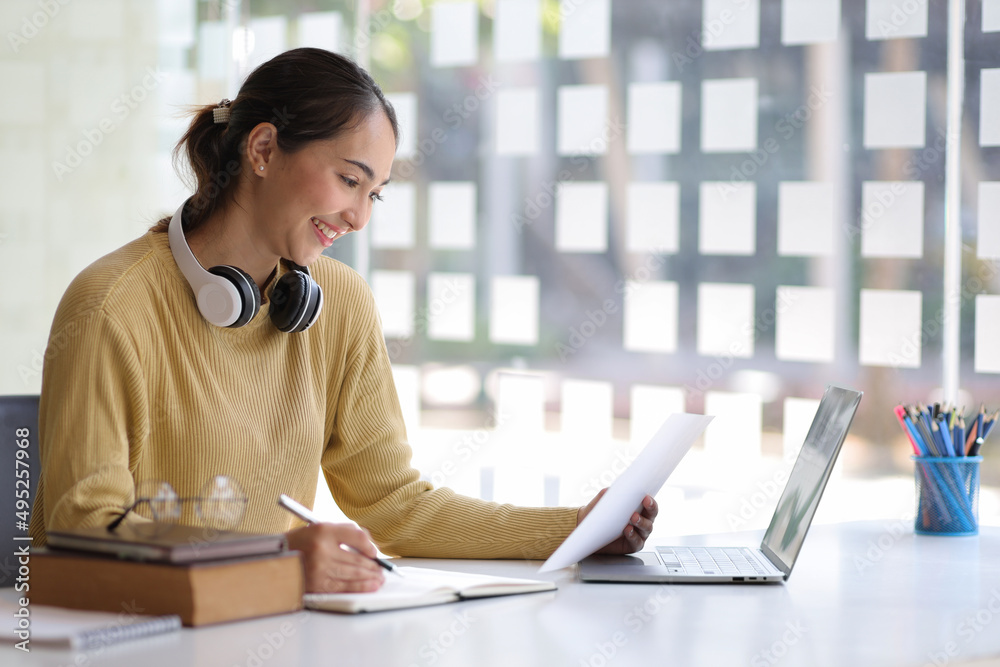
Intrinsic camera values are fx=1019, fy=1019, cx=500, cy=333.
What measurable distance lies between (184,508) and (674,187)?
6.22 ft

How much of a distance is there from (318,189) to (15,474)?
59 centimetres

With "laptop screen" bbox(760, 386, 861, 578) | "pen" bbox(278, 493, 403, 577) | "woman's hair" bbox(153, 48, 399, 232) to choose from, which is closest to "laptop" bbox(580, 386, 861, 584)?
"laptop screen" bbox(760, 386, 861, 578)

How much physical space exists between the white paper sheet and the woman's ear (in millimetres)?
694

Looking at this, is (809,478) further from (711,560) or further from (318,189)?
(318,189)

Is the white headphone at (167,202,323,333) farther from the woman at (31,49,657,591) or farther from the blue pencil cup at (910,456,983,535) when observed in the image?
the blue pencil cup at (910,456,983,535)

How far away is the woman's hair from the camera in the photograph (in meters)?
1.47

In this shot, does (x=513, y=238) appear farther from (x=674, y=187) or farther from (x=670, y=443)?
(x=670, y=443)

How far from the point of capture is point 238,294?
1365mm

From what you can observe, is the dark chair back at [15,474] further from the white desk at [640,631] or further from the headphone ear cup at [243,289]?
the white desk at [640,631]

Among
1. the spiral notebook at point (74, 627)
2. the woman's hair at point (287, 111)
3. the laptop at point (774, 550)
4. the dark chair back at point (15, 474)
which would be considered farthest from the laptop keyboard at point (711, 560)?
the dark chair back at point (15, 474)

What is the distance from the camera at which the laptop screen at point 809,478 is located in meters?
1.29

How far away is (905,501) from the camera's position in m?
2.45

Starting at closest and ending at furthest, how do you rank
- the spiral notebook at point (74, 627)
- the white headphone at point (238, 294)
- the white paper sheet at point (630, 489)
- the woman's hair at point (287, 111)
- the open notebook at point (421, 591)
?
1. the spiral notebook at point (74, 627)
2. the open notebook at point (421, 591)
3. the white paper sheet at point (630, 489)
4. the white headphone at point (238, 294)
5. the woman's hair at point (287, 111)

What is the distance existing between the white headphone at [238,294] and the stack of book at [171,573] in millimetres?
425
